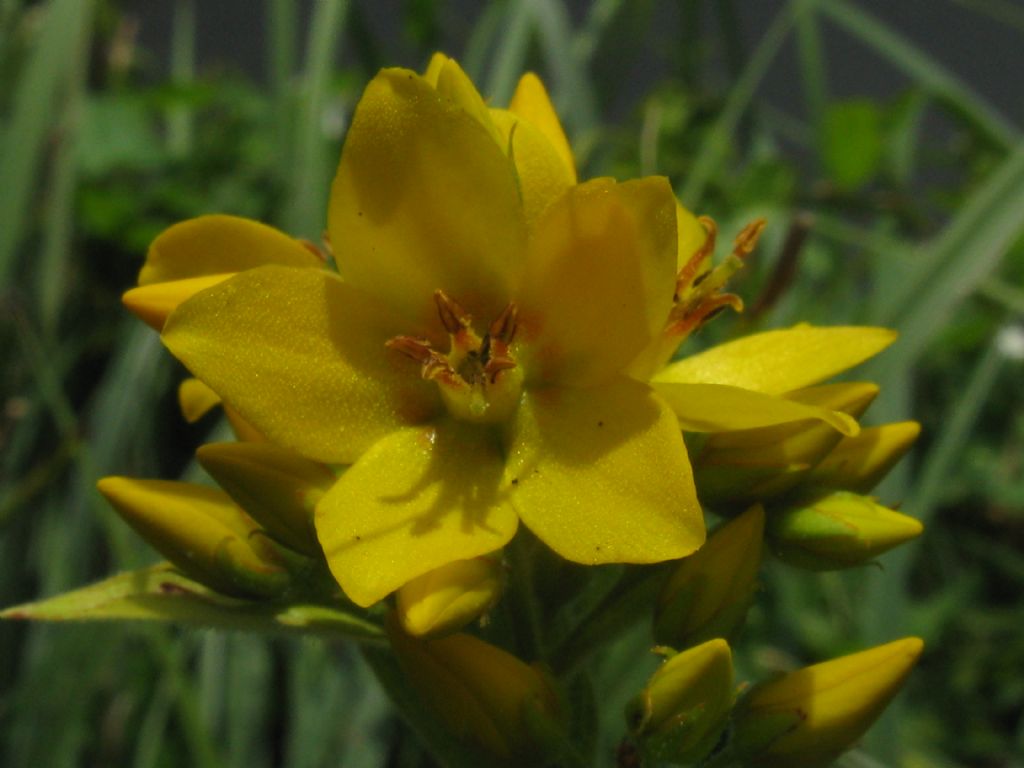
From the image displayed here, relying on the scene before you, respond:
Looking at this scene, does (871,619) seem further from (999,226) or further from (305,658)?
(305,658)

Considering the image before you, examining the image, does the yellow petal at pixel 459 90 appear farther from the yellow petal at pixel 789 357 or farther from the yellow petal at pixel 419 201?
the yellow petal at pixel 789 357

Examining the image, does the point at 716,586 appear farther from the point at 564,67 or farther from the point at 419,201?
the point at 564,67

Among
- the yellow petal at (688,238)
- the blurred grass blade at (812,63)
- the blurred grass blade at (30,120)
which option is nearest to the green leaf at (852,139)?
the blurred grass blade at (812,63)

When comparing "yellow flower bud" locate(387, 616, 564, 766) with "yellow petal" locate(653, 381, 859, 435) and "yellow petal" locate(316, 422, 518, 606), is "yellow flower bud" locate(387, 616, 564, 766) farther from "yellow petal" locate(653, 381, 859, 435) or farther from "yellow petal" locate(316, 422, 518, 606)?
"yellow petal" locate(653, 381, 859, 435)

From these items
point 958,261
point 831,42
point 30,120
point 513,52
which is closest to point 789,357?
point 958,261

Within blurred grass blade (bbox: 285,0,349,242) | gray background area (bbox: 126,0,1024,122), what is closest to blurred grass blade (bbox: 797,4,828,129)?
blurred grass blade (bbox: 285,0,349,242)

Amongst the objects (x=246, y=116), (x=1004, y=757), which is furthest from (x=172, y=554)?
(x=246, y=116)

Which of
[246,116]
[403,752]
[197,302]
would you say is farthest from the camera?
[246,116]
